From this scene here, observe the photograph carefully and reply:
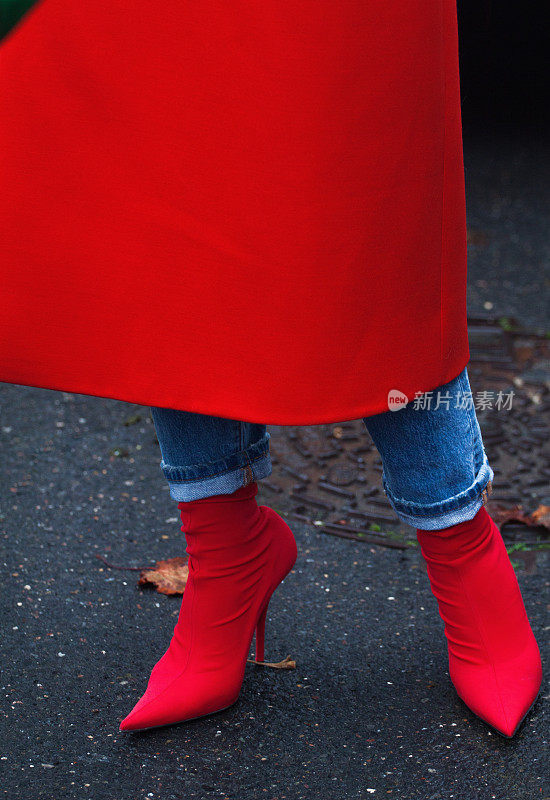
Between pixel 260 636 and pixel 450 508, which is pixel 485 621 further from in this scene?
pixel 260 636

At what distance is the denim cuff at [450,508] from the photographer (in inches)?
56.9

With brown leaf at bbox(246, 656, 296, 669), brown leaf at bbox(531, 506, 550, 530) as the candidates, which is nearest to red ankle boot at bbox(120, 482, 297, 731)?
brown leaf at bbox(246, 656, 296, 669)

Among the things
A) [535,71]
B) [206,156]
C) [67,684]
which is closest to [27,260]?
[206,156]

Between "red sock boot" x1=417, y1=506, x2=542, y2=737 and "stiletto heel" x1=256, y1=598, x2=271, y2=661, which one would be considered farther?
"stiletto heel" x1=256, y1=598, x2=271, y2=661

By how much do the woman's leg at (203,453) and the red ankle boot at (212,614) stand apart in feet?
0.09

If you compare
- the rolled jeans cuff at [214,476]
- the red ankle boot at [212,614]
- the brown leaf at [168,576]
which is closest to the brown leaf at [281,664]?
the red ankle boot at [212,614]

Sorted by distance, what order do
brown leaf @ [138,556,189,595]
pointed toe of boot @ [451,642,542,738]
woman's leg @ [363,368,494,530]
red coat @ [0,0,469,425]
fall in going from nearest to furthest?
red coat @ [0,0,469,425]
woman's leg @ [363,368,494,530]
pointed toe of boot @ [451,642,542,738]
brown leaf @ [138,556,189,595]

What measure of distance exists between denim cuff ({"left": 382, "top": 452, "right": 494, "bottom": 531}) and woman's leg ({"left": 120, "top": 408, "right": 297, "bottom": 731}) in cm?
26

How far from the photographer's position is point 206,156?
1.17 metres

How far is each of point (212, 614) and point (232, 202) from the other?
712 mm

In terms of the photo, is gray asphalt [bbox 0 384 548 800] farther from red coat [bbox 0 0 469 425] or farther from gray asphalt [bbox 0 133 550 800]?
red coat [bbox 0 0 469 425]

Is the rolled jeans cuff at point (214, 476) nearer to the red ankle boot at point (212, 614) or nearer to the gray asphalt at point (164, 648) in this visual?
the red ankle boot at point (212, 614)

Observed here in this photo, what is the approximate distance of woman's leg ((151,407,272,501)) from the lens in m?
1.48

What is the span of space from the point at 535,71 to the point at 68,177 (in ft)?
16.7
